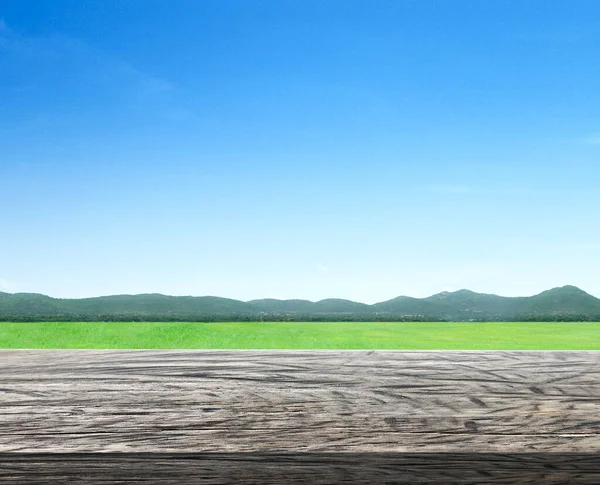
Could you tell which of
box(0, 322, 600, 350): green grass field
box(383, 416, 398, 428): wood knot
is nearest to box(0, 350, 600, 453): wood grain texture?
box(383, 416, 398, 428): wood knot

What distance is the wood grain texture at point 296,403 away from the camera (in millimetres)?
1153

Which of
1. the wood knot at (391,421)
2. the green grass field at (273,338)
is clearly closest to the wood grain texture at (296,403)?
the wood knot at (391,421)

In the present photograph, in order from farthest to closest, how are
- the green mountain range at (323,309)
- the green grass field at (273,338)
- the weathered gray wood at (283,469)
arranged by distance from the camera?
1. the green mountain range at (323,309)
2. the green grass field at (273,338)
3. the weathered gray wood at (283,469)

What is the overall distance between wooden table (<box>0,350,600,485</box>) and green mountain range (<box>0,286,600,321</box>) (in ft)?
40.9

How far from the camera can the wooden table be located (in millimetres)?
1124

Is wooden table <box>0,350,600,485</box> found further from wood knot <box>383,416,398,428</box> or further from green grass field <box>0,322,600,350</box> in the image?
green grass field <box>0,322,600,350</box>

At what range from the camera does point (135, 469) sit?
3.65 ft

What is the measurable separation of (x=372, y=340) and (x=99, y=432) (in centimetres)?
906

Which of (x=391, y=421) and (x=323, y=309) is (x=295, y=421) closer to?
(x=391, y=421)

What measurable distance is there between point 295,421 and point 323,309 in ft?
67.8

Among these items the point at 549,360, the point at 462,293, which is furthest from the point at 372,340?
the point at 462,293

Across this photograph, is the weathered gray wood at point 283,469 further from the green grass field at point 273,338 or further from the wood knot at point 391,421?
the green grass field at point 273,338

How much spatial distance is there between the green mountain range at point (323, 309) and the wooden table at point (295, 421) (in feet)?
40.9

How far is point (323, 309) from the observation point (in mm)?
21734
